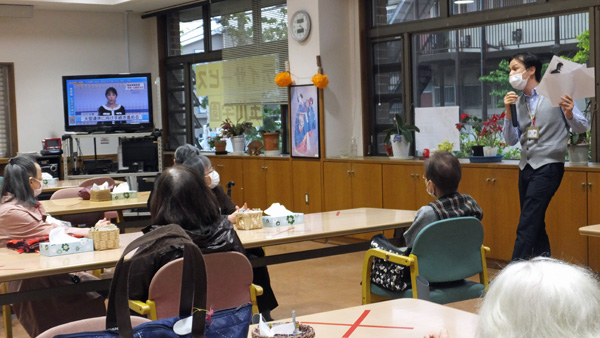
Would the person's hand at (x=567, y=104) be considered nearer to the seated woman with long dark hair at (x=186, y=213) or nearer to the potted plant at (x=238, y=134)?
the seated woman with long dark hair at (x=186, y=213)

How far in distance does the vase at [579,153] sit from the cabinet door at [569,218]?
248mm

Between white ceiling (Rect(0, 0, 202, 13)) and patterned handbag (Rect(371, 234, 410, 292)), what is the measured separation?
22.8 ft

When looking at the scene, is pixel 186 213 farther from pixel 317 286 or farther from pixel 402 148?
pixel 402 148

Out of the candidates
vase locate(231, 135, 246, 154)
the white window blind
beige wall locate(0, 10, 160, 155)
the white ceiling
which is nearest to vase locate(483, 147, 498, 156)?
vase locate(231, 135, 246, 154)

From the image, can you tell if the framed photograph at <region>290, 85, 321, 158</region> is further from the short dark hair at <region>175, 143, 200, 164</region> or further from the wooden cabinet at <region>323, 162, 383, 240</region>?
the short dark hair at <region>175, 143, 200, 164</region>

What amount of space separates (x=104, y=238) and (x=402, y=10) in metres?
4.85

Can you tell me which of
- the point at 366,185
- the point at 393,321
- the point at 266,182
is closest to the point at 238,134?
the point at 266,182

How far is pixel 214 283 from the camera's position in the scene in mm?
3314

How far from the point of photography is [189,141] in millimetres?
10805

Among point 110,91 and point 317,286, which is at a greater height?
point 110,91

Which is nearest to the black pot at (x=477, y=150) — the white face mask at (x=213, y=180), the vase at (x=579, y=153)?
the vase at (x=579, y=153)

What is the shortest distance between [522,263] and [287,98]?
7396mm

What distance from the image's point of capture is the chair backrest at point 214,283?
3176mm

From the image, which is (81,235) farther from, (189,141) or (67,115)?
(189,141)
